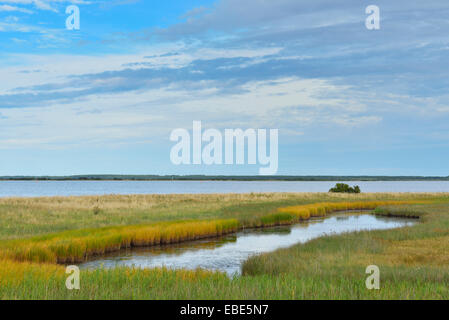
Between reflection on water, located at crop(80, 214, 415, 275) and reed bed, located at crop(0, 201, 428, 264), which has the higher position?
reed bed, located at crop(0, 201, 428, 264)

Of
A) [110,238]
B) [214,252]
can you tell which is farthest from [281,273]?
[110,238]

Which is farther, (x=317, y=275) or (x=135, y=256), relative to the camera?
(x=135, y=256)

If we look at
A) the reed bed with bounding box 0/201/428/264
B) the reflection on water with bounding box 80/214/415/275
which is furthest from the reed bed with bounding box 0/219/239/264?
the reflection on water with bounding box 80/214/415/275

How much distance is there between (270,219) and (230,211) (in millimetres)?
6850

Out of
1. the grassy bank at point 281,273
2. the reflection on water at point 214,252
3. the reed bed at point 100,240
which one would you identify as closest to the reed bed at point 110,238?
the reed bed at point 100,240

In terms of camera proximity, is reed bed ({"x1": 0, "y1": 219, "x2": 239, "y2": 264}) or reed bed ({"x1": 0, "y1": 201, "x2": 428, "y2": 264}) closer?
reed bed ({"x1": 0, "y1": 219, "x2": 239, "y2": 264})

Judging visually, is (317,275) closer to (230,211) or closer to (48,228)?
(48,228)

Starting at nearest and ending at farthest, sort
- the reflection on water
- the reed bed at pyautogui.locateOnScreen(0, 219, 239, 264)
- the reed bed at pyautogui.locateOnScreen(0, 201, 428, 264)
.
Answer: the reed bed at pyautogui.locateOnScreen(0, 219, 239, 264)
the reed bed at pyautogui.locateOnScreen(0, 201, 428, 264)
the reflection on water

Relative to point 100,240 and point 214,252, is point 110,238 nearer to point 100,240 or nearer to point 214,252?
→ point 100,240

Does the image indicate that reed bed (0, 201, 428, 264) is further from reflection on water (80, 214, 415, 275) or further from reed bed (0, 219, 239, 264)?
reflection on water (80, 214, 415, 275)

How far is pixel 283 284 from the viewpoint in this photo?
44.8 feet

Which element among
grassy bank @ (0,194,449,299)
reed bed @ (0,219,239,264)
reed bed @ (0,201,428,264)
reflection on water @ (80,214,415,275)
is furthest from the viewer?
reflection on water @ (80,214,415,275)

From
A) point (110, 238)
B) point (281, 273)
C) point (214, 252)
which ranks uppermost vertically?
point (281, 273)
